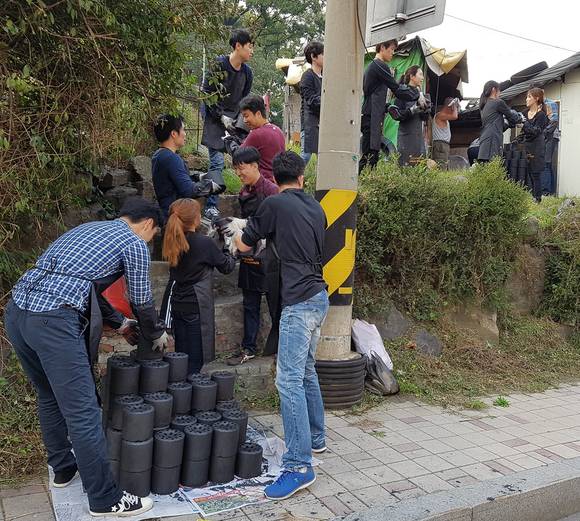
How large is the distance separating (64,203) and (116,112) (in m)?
0.92

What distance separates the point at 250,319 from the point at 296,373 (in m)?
1.68

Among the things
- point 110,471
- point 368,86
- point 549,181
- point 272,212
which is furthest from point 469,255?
point 549,181

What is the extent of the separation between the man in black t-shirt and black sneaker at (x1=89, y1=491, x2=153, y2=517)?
0.74 m

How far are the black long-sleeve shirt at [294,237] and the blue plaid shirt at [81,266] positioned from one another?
887 mm

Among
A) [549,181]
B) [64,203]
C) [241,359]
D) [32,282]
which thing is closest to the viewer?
[32,282]

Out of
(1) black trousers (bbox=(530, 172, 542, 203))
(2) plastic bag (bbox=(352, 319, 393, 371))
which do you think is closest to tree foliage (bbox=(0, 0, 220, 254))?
(2) plastic bag (bbox=(352, 319, 393, 371))

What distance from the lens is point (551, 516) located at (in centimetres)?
384

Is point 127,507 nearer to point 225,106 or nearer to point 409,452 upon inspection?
point 409,452

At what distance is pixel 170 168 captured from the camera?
17.1 feet

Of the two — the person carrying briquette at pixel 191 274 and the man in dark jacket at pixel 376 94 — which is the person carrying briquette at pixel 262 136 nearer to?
the person carrying briquette at pixel 191 274

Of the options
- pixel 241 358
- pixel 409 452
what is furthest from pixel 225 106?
pixel 409 452

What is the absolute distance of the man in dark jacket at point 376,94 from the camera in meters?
6.88

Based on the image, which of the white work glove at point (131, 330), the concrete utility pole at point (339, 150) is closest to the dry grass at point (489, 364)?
the concrete utility pole at point (339, 150)

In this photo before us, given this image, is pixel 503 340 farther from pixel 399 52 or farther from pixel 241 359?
pixel 399 52
